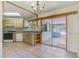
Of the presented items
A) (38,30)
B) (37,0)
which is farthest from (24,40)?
(37,0)

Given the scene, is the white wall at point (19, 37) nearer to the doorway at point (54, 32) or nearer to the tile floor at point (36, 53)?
the doorway at point (54, 32)

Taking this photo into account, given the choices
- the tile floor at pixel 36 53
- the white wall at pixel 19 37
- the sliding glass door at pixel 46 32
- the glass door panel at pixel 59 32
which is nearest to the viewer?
the tile floor at pixel 36 53

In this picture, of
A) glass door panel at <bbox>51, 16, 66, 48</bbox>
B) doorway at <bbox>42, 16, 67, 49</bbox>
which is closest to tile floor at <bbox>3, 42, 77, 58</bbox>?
glass door panel at <bbox>51, 16, 66, 48</bbox>

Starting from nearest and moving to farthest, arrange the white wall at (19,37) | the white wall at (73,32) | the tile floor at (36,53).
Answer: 1. the tile floor at (36,53)
2. the white wall at (73,32)
3. the white wall at (19,37)

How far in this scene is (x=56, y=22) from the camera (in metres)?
7.69

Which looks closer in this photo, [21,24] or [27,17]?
[27,17]

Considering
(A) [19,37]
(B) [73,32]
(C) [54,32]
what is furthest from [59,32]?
(A) [19,37]

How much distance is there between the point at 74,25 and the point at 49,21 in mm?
2708

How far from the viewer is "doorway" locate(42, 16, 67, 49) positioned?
23.0ft

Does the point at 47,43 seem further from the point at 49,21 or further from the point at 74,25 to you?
the point at 74,25

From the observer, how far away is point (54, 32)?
26.3ft

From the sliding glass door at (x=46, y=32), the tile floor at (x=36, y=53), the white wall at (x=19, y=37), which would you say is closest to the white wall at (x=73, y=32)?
the tile floor at (x=36, y=53)

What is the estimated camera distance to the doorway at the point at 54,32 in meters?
7.02

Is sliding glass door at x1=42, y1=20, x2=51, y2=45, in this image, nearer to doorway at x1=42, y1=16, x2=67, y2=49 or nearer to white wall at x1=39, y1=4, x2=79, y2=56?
doorway at x1=42, y1=16, x2=67, y2=49
